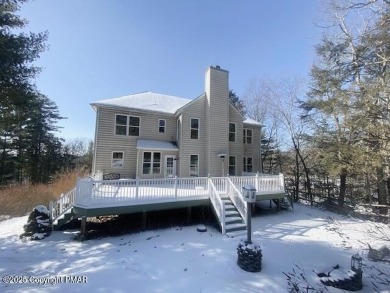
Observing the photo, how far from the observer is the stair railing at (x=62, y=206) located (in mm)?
8497

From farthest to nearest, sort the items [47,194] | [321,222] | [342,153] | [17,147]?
[17,147] < [47,194] < [342,153] < [321,222]

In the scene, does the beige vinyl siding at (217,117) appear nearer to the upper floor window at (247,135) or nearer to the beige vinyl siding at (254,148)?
A: the upper floor window at (247,135)

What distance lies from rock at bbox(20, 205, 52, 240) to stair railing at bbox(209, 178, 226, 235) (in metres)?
6.64

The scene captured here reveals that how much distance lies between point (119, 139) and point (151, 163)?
2.59 metres

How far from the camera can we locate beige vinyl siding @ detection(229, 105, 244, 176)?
15844mm

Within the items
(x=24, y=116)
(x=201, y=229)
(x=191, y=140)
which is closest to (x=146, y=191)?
(x=201, y=229)

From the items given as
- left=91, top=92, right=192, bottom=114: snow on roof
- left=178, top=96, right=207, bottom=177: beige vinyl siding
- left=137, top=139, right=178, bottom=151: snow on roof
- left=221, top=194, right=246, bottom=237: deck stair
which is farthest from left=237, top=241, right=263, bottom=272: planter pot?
left=91, top=92, right=192, bottom=114: snow on roof

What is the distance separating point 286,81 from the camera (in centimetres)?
1930

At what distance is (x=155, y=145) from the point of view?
1387cm

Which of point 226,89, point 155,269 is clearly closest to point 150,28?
point 226,89

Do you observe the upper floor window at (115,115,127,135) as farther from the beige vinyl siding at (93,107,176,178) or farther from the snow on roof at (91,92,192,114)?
the snow on roof at (91,92,192,114)

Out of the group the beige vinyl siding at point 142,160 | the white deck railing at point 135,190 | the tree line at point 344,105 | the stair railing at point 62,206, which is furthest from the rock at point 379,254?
the beige vinyl siding at point 142,160

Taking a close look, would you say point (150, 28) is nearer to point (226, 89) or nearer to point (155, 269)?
point (226, 89)

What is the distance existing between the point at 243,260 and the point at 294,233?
12.6ft
